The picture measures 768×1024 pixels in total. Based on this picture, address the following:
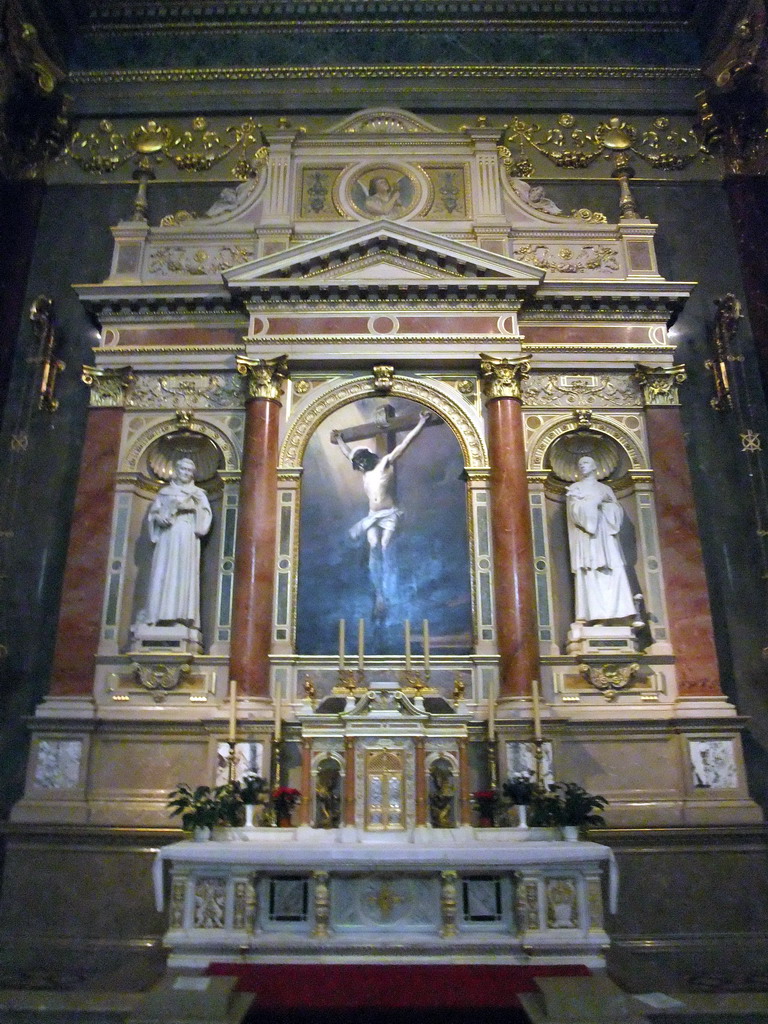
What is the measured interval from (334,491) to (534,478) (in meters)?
2.43

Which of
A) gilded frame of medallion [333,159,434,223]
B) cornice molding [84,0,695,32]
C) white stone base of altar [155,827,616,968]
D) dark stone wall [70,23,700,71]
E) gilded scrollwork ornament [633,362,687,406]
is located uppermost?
Result: cornice molding [84,0,695,32]

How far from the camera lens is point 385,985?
20.5ft

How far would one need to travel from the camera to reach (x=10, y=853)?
370 inches

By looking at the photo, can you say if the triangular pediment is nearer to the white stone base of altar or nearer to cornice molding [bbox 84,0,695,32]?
cornice molding [bbox 84,0,695,32]

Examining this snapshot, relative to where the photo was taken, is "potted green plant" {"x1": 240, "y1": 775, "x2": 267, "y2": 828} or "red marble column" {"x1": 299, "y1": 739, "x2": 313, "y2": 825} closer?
"potted green plant" {"x1": 240, "y1": 775, "x2": 267, "y2": 828}

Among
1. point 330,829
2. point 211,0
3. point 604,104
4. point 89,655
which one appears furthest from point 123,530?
point 604,104

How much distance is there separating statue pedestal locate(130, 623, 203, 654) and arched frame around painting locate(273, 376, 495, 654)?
0.99 m

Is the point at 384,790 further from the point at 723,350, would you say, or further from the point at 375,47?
the point at 375,47

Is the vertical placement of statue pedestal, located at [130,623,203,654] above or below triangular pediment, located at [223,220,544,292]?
below

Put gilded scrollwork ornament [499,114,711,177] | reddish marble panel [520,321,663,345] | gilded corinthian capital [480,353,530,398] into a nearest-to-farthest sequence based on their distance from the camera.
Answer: gilded corinthian capital [480,353,530,398], reddish marble panel [520,321,663,345], gilded scrollwork ornament [499,114,711,177]

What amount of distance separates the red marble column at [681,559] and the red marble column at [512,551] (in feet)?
5.16

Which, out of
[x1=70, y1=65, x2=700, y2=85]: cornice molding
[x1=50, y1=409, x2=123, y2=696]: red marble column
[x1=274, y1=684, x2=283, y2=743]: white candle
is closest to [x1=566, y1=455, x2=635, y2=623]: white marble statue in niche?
[x1=274, y1=684, x2=283, y2=743]: white candle

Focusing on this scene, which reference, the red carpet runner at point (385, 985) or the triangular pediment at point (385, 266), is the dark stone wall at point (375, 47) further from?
the red carpet runner at point (385, 985)

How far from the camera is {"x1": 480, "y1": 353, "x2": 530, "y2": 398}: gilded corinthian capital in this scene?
11031 millimetres
